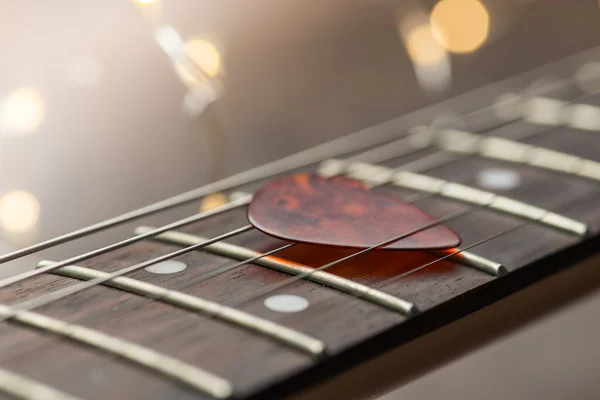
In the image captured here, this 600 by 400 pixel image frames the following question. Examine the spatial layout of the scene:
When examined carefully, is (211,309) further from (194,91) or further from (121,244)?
(194,91)

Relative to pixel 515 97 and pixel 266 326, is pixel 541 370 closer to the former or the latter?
pixel 515 97

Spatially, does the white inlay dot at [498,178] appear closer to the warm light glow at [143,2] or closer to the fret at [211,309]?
the fret at [211,309]

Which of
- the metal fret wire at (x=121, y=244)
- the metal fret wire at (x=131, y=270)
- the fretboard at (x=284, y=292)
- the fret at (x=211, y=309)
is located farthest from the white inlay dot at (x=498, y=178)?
the fret at (x=211, y=309)

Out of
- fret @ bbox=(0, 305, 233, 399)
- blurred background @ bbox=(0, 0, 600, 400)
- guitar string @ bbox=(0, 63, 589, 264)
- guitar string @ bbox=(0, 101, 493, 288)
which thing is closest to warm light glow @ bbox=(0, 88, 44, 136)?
blurred background @ bbox=(0, 0, 600, 400)

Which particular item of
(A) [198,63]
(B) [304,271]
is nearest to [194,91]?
(A) [198,63]

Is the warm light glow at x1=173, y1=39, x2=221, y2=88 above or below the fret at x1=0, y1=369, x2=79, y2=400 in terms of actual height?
above

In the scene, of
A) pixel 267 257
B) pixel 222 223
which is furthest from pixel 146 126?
pixel 267 257

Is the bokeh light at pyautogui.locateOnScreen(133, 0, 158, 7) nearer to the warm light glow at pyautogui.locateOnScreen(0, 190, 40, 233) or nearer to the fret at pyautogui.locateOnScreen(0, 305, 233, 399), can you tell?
the warm light glow at pyautogui.locateOnScreen(0, 190, 40, 233)
